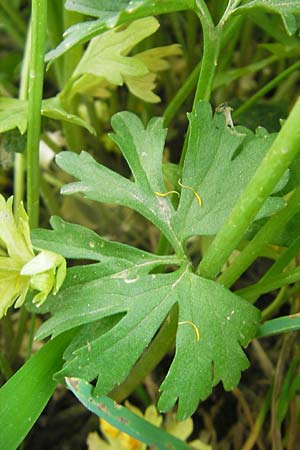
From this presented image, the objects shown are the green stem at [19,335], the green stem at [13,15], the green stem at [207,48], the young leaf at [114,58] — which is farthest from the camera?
the green stem at [13,15]

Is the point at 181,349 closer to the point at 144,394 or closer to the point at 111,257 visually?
the point at 111,257

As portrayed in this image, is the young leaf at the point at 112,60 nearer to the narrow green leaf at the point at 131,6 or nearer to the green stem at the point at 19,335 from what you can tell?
the narrow green leaf at the point at 131,6

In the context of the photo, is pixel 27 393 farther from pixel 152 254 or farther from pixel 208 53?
pixel 208 53

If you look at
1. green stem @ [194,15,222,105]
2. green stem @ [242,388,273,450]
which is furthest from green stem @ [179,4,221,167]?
green stem @ [242,388,273,450]

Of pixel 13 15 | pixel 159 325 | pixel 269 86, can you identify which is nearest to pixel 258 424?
pixel 159 325

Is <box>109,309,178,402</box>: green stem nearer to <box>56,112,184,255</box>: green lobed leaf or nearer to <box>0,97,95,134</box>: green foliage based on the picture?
<box>56,112,184,255</box>: green lobed leaf

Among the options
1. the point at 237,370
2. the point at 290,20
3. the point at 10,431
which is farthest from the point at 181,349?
the point at 290,20

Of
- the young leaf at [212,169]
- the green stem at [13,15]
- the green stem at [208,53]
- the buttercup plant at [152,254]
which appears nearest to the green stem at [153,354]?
the buttercup plant at [152,254]
